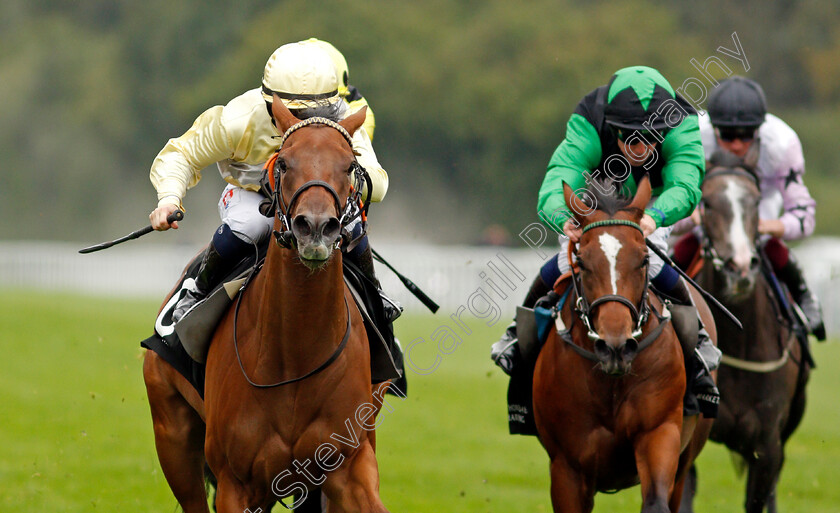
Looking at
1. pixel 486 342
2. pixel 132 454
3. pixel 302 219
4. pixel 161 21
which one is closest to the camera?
pixel 302 219

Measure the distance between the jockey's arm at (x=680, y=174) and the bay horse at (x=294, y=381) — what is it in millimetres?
→ 1608

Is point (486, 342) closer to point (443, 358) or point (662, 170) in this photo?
point (443, 358)

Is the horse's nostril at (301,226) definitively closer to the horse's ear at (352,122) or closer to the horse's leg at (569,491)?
the horse's ear at (352,122)

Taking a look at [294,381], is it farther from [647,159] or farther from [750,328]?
[750,328]

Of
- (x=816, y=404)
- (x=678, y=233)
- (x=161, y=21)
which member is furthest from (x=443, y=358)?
(x=161, y=21)

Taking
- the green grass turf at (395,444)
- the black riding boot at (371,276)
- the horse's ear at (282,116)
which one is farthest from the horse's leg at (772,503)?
the horse's ear at (282,116)

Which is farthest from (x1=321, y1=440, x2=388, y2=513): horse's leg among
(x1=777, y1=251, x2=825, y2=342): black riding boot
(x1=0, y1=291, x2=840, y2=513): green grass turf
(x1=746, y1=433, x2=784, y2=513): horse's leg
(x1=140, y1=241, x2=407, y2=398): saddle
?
(x1=777, y1=251, x2=825, y2=342): black riding boot

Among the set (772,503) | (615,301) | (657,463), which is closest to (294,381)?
(615,301)

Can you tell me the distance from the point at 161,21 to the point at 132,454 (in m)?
36.2

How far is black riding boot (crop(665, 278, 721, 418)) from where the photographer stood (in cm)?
584

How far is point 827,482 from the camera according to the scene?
9.59m

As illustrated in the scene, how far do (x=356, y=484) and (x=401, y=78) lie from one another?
37.1 metres

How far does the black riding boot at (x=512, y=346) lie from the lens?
626 centimetres

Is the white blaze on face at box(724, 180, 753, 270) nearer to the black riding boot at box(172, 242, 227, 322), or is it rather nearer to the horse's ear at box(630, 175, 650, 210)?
the horse's ear at box(630, 175, 650, 210)
